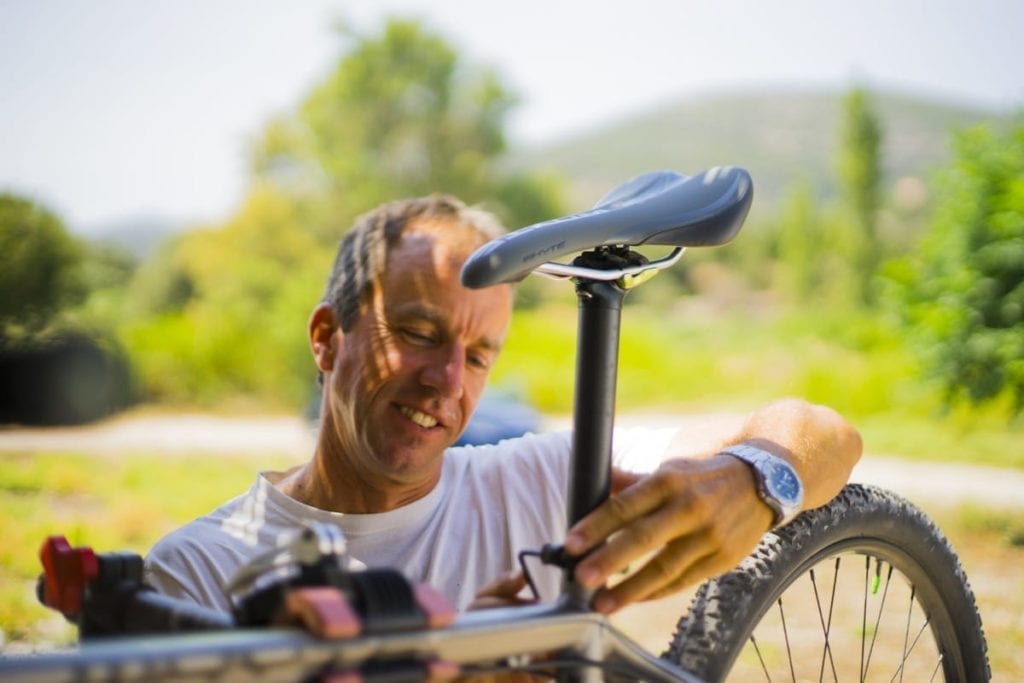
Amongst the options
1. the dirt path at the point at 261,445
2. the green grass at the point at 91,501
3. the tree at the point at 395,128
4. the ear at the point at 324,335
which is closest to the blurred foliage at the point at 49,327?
the dirt path at the point at 261,445

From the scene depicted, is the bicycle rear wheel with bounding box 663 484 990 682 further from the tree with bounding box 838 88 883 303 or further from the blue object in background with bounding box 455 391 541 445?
the tree with bounding box 838 88 883 303

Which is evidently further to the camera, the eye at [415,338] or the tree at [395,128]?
the tree at [395,128]

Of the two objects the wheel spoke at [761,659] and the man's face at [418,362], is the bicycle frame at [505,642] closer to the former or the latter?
the wheel spoke at [761,659]

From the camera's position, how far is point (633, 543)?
0.91 meters

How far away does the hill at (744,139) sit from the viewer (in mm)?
35531

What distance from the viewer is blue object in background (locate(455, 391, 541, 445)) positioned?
4664 mm

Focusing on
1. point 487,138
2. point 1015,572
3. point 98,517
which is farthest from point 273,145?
point 1015,572

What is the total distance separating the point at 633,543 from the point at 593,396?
0.13 metres

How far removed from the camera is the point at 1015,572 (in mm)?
4961

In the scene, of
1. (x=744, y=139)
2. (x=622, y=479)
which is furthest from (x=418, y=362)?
(x=744, y=139)

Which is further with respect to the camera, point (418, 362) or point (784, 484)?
point (418, 362)

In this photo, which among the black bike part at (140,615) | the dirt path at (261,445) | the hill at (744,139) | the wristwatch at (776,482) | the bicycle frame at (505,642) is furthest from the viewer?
the hill at (744,139)

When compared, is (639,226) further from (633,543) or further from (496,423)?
(496,423)

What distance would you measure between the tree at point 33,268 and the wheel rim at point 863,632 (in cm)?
633
